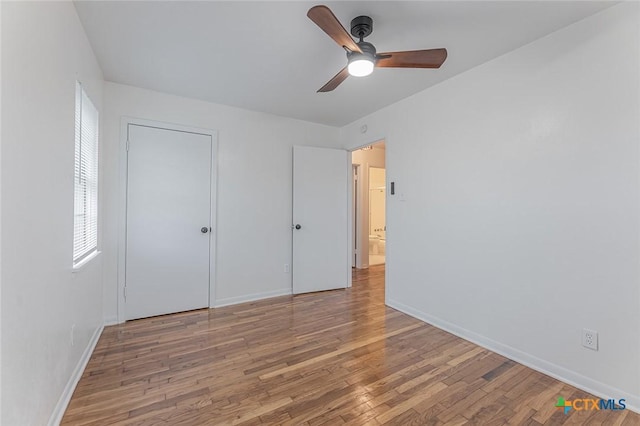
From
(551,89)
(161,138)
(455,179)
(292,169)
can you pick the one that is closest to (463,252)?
(455,179)

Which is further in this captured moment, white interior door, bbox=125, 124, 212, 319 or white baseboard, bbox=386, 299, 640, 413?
white interior door, bbox=125, 124, 212, 319

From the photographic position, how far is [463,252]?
264 centimetres

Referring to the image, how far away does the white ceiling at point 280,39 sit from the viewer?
1808 millimetres

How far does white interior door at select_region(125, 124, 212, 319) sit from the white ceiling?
62cm

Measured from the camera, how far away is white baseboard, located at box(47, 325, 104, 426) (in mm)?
1534

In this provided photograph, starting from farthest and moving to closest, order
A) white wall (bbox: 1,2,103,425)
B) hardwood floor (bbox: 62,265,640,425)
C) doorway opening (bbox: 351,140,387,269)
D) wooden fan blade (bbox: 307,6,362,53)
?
doorway opening (bbox: 351,140,387,269)
hardwood floor (bbox: 62,265,640,425)
wooden fan blade (bbox: 307,6,362,53)
white wall (bbox: 1,2,103,425)

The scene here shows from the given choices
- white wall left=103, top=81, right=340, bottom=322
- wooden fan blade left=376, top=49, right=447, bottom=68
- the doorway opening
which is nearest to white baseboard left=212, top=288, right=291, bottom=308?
white wall left=103, top=81, right=340, bottom=322

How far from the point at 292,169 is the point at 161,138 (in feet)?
5.23

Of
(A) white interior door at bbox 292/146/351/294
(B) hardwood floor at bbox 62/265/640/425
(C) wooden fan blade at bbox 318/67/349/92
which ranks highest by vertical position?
(C) wooden fan blade at bbox 318/67/349/92

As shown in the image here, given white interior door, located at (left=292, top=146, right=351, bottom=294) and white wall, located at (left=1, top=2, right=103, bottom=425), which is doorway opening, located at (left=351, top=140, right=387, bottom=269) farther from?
white wall, located at (left=1, top=2, right=103, bottom=425)

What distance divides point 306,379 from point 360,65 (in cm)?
216

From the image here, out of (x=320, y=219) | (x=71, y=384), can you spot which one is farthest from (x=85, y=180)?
(x=320, y=219)

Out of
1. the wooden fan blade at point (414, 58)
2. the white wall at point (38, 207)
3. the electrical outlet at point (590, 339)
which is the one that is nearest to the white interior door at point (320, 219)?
the wooden fan blade at point (414, 58)

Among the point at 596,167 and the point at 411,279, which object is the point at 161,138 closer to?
the point at 411,279
